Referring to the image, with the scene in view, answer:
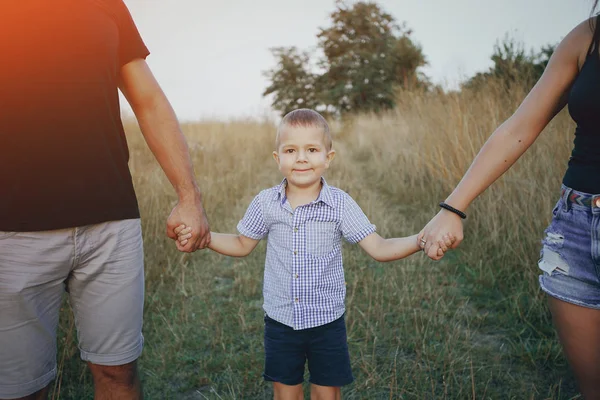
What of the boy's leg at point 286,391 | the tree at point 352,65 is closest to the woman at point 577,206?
the boy's leg at point 286,391

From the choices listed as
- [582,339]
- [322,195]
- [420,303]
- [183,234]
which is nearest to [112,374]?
[183,234]

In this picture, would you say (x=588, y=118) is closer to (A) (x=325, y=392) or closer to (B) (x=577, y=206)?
(B) (x=577, y=206)

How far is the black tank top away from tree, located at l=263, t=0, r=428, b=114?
26.3 metres

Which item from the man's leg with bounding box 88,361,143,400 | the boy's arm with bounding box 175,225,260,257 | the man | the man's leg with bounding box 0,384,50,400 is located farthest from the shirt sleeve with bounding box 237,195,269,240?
the man's leg with bounding box 0,384,50,400

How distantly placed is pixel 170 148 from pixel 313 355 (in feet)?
3.61

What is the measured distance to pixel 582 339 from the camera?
139 cm

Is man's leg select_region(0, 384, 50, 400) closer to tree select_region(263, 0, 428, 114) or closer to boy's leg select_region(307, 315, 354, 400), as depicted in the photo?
boy's leg select_region(307, 315, 354, 400)

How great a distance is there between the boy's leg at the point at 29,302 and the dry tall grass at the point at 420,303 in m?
0.89

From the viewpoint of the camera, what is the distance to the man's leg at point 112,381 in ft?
5.05

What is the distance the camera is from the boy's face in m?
1.70

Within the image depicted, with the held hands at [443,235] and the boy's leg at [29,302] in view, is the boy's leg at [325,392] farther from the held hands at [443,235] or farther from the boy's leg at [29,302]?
the boy's leg at [29,302]

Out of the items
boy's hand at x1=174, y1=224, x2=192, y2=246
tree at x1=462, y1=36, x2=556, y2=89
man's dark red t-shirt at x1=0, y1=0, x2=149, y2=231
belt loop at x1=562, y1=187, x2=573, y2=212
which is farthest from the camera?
tree at x1=462, y1=36, x2=556, y2=89

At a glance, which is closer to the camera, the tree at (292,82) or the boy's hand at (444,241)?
the boy's hand at (444,241)

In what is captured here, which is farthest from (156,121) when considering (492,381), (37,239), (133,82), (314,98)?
(314,98)
